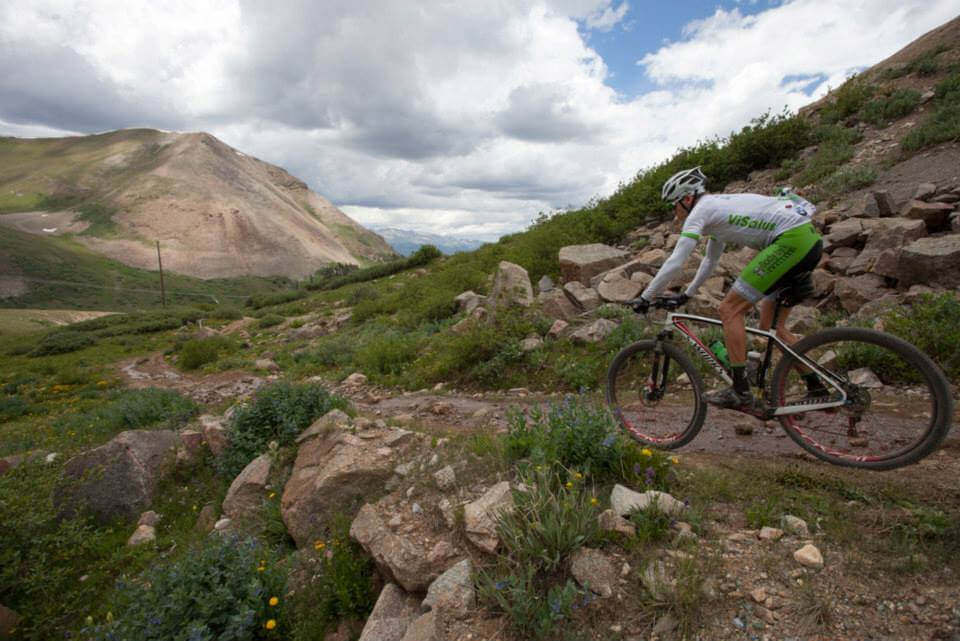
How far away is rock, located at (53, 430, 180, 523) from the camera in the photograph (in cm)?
650

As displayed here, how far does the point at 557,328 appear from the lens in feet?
32.9

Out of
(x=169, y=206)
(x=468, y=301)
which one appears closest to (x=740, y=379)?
(x=468, y=301)

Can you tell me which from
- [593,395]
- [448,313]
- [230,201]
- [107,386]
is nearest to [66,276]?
[230,201]

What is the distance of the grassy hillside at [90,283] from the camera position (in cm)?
7819

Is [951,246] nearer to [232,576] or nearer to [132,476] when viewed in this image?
[232,576]

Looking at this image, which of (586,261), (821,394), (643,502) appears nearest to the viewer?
(643,502)

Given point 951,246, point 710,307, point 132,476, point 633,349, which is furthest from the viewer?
point 710,307

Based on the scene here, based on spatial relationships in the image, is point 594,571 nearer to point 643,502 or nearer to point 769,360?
point 643,502

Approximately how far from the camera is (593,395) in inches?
309

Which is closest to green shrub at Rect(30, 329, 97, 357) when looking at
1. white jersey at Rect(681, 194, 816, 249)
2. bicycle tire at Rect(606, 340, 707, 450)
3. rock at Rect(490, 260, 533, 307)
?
rock at Rect(490, 260, 533, 307)

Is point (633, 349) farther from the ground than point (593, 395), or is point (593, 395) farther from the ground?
point (633, 349)

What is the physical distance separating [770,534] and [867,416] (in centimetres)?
223

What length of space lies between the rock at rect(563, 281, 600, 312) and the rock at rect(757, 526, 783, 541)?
7824mm

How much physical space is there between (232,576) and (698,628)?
343cm
